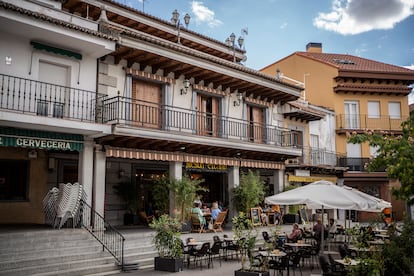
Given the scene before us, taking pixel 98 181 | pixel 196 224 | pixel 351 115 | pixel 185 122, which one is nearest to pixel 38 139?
pixel 98 181

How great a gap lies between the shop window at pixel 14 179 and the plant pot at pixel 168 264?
600 cm

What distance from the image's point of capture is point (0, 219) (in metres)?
13.9

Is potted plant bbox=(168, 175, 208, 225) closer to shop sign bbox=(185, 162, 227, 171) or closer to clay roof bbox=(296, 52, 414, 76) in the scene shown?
shop sign bbox=(185, 162, 227, 171)

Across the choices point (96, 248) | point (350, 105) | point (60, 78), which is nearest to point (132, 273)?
point (96, 248)

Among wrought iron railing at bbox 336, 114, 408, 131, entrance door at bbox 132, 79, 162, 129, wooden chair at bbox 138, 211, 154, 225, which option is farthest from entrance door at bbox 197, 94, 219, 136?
wrought iron railing at bbox 336, 114, 408, 131

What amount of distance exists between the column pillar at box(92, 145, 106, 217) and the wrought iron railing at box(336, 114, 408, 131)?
68.4 ft

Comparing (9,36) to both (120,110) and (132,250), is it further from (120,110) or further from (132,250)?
(132,250)

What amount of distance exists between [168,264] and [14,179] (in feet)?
22.5

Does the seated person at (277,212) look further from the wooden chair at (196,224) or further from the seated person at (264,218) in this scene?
the wooden chair at (196,224)

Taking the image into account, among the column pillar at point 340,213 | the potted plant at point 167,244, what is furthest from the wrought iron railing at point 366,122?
the potted plant at point 167,244

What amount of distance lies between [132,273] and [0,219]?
5787 mm

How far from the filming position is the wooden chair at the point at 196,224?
638 inches

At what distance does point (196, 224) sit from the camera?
16.3m

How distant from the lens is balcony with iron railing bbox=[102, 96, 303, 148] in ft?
47.5
